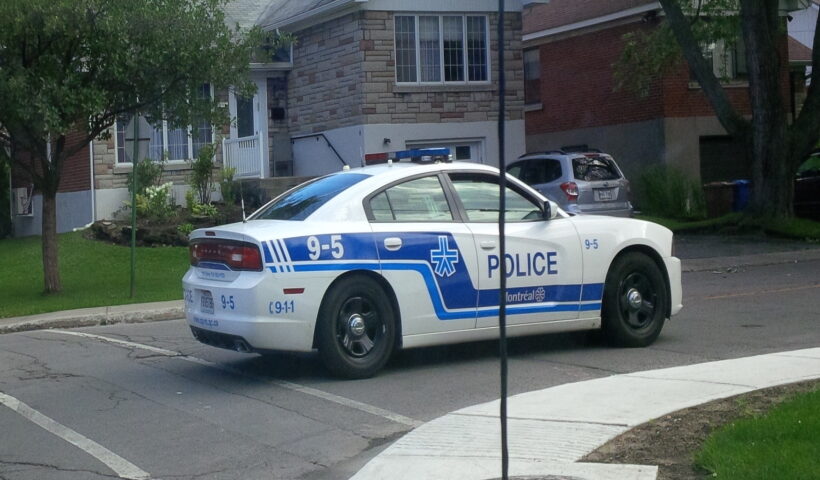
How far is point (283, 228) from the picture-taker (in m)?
8.82

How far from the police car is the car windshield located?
0.02m

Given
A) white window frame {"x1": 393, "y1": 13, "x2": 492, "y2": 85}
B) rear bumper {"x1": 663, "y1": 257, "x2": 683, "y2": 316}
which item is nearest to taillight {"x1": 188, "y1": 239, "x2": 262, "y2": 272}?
rear bumper {"x1": 663, "y1": 257, "x2": 683, "y2": 316}

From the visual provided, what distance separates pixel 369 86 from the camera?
25.1 metres

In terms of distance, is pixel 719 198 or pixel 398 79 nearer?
pixel 398 79

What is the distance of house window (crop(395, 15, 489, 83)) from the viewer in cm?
2558

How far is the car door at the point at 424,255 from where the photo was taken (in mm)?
9000

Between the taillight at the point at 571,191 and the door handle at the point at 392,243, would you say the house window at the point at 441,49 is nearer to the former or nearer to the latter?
the taillight at the point at 571,191

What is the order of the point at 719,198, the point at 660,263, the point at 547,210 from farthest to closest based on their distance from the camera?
the point at 719,198
the point at 660,263
the point at 547,210

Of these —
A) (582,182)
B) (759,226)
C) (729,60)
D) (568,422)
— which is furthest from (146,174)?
(568,422)

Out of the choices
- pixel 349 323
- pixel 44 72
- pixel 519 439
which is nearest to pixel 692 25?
pixel 44 72

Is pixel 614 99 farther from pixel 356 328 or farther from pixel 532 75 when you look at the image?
pixel 356 328

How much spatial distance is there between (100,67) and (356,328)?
Answer: 9.19m

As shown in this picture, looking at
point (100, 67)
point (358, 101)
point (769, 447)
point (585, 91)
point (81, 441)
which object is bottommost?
point (81, 441)

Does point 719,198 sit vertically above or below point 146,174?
below
